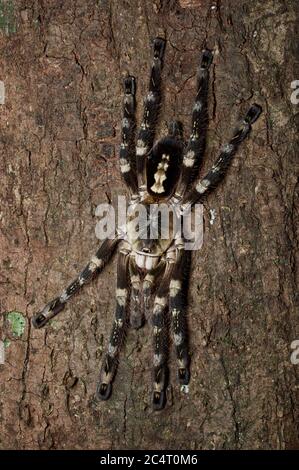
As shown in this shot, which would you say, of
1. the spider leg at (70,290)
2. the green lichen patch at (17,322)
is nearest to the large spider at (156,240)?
the spider leg at (70,290)

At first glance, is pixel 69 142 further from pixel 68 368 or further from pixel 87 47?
pixel 68 368

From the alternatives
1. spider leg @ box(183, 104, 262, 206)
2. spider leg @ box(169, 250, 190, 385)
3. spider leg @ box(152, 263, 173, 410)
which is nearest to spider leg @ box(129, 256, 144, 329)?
spider leg @ box(152, 263, 173, 410)

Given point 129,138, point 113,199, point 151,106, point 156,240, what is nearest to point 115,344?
point 156,240

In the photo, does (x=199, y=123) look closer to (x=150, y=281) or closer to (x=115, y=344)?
(x=150, y=281)

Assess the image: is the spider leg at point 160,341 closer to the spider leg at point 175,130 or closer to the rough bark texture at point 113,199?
the rough bark texture at point 113,199

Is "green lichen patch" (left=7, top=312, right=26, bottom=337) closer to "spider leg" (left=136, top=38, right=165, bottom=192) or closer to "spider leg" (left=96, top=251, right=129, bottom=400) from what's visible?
"spider leg" (left=96, top=251, right=129, bottom=400)

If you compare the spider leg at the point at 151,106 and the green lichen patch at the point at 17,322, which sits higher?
the spider leg at the point at 151,106
